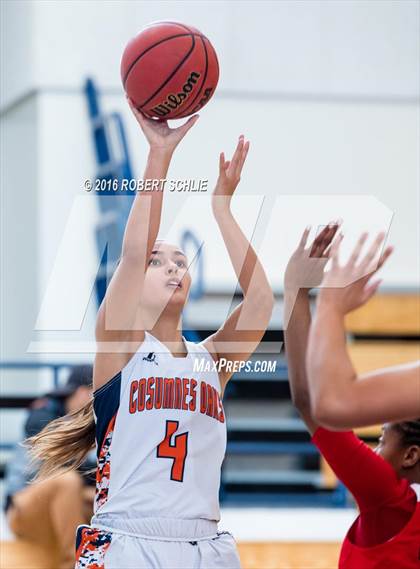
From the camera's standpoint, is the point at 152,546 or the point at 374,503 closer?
the point at 374,503

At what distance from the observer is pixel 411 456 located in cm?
201

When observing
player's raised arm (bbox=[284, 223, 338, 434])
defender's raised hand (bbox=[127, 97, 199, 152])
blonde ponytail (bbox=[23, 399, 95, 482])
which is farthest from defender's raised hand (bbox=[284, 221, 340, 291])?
blonde ponytail (bbox=[23, 399, 95, 482])

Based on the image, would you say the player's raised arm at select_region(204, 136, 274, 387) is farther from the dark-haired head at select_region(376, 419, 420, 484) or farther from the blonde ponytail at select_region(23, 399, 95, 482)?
the dark-haired head at select_region(376, 419, 420, 484)

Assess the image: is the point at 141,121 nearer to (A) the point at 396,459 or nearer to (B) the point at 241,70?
(A) the point at 396,459

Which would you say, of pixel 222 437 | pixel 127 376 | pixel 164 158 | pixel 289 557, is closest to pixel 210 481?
pixel 222 437

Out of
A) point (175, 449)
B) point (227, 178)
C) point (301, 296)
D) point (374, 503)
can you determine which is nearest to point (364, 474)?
point (374, 503)

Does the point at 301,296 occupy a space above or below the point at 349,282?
above

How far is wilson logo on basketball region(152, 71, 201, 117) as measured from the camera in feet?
7.88

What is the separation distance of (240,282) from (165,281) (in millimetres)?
196

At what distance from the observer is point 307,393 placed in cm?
206

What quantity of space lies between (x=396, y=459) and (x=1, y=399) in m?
3.06

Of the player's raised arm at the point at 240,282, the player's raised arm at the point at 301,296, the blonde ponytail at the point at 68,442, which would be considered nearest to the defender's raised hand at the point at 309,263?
the player's raised arm at the point at 301,296

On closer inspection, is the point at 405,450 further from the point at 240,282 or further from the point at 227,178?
the point at 227,178

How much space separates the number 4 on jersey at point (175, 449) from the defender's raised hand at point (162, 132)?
2.09 ft
